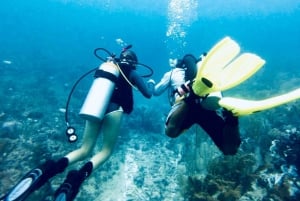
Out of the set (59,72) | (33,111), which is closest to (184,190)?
(33,111)

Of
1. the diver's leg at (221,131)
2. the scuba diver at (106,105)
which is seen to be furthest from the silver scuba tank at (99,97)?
the diver's leg at (221,131)

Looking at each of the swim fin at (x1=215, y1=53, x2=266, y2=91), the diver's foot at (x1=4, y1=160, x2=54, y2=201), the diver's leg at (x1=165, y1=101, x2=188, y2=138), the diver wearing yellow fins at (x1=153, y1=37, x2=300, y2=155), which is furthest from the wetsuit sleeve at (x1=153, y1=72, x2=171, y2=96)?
the diver's foot at (x1=4, y1=160, x2=54, y2=201)

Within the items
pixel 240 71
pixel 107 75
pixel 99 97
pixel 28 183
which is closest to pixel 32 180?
pixel 28 183

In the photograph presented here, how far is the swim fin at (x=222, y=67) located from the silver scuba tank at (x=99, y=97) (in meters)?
2.10

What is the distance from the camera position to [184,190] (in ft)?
25.1

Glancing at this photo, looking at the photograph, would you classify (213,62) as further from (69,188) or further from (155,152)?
(155,152)

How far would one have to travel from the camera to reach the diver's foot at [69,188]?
3.88 m

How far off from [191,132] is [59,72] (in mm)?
18151

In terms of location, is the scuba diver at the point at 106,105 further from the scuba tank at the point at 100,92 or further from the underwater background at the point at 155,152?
the underwater background at the point at 155,152

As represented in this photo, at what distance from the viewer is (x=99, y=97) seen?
509 centimetres

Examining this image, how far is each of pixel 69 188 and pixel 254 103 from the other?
285 centimetres

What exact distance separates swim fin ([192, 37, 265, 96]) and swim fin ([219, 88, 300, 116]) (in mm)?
307

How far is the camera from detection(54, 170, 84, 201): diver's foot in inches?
153

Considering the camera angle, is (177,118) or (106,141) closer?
(177,118)
